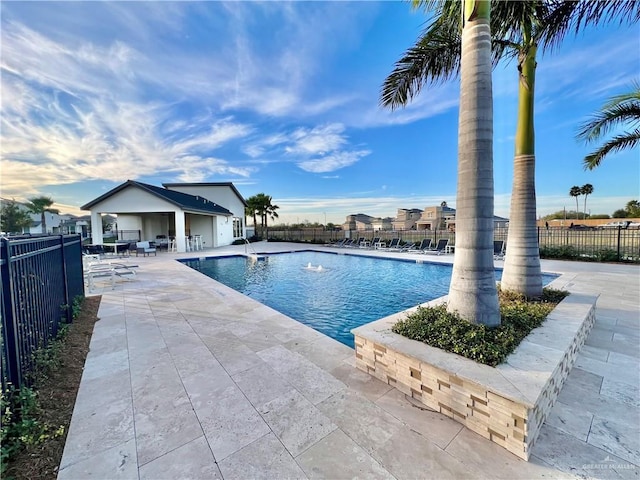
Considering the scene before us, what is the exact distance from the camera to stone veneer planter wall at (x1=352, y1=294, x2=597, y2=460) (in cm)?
199

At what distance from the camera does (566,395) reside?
270 cm

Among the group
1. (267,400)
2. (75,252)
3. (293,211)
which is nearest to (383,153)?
(293,211)

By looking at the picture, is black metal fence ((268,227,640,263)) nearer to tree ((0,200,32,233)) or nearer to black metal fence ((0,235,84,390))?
black metal fence ((0,235,84,390))

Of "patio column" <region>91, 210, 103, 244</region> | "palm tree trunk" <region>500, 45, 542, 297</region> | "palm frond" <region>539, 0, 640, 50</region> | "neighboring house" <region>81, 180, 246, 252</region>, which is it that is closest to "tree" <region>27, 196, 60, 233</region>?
"neighboring house" <region>81, 180, 246, 252</region>

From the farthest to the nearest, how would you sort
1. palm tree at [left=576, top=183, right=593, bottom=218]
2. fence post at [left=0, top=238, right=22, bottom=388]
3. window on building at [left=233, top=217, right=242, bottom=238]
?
palm tree at [left=576, top=183, right=593, bottom=218], window on building at [left=233, top=217, right=242, bottom=238], fence post at [left=0, top=238, right=22, bottom=388]

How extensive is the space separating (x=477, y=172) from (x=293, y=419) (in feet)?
10.4

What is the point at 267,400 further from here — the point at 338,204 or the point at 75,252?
the point at 338,204

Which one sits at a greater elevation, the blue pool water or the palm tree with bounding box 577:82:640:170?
the palm tree with bounding box 577:82:640:170

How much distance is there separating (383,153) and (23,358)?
21601 mm

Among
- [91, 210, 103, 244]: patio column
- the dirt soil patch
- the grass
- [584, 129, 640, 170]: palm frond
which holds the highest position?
[584, 129, 640, 170]: palm frond

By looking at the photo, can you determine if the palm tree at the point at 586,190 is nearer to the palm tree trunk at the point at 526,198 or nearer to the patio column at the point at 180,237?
the palm tree trunk at the point at 526,198

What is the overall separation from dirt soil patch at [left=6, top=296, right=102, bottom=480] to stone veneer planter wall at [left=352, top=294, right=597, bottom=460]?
282cm

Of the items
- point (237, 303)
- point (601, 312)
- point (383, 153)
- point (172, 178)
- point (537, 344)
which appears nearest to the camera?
point (537, 344)

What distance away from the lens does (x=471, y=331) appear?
111 inches
